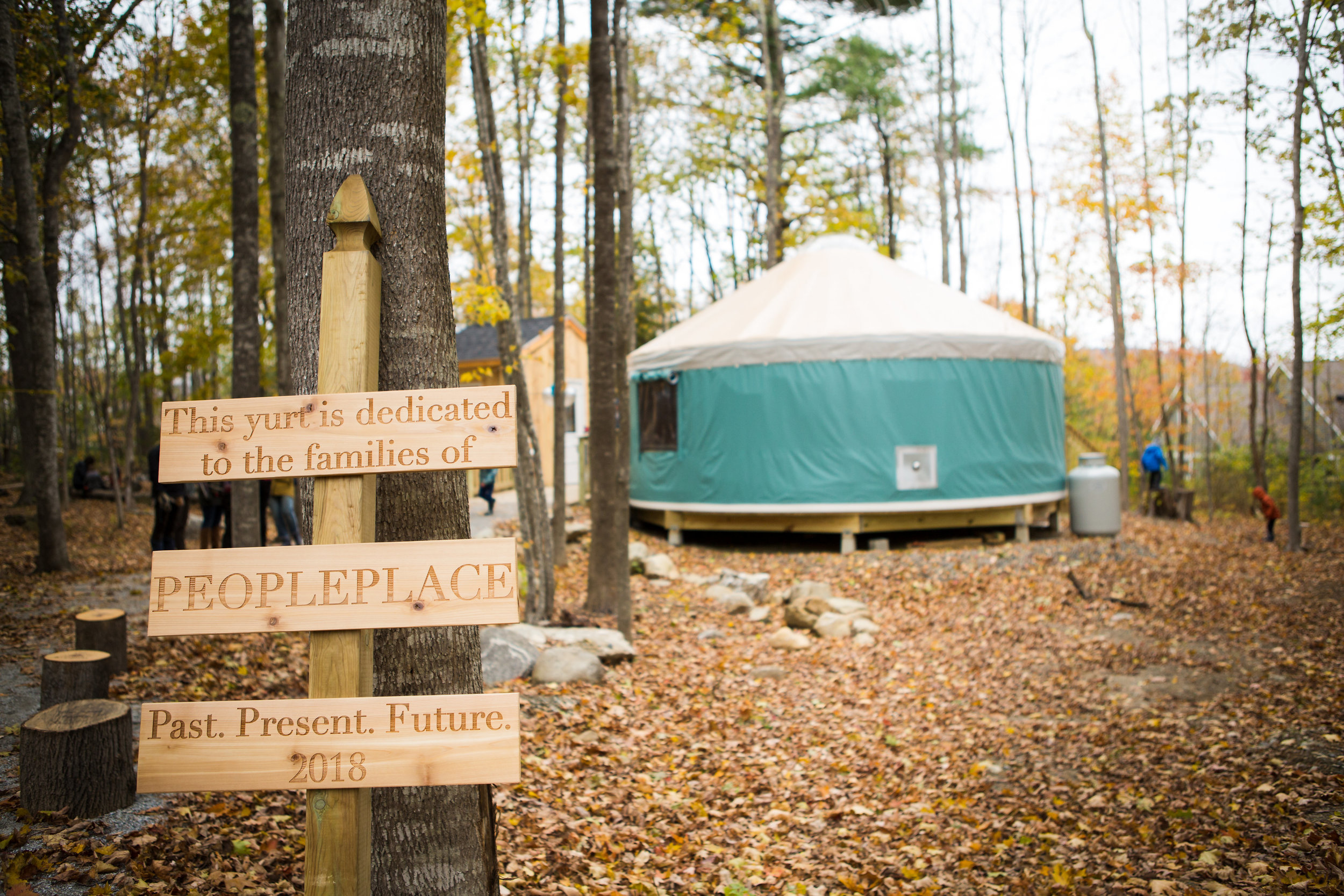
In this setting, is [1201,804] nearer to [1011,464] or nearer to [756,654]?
[756,654]

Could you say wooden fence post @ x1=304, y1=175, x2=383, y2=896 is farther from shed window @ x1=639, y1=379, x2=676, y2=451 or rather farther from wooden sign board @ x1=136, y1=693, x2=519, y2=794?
shed window @ x1=639, y1=379, x2=676, y2=451

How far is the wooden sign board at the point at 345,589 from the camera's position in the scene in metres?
1.92

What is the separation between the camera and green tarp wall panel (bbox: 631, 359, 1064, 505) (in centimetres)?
1030

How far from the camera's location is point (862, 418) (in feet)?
33.9

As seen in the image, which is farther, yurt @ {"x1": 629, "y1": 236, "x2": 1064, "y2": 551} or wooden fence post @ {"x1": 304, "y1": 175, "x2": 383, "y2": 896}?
yurt @ {"x1": 629, "y1": 236, "x2": 1064, "y2": 551}

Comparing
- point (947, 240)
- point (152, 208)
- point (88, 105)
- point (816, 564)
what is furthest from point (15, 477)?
point (947, 240)

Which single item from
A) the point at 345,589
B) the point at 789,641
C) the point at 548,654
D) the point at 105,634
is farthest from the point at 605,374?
the point at 345,589

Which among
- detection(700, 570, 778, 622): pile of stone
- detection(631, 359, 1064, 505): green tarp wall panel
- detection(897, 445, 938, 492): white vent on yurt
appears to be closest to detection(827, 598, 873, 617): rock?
detection(700, 570, 778, 622): pile of stone

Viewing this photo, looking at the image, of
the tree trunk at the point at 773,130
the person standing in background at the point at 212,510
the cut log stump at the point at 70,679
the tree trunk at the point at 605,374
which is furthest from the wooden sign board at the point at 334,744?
the tree trunk at the point at 773,130

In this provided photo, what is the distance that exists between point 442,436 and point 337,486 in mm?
283

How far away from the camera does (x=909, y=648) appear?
22.8 ft

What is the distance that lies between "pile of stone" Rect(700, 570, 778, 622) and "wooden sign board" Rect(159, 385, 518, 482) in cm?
624

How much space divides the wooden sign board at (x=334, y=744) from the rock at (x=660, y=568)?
7589 millimetres

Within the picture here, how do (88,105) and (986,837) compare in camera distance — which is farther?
(88,105)
